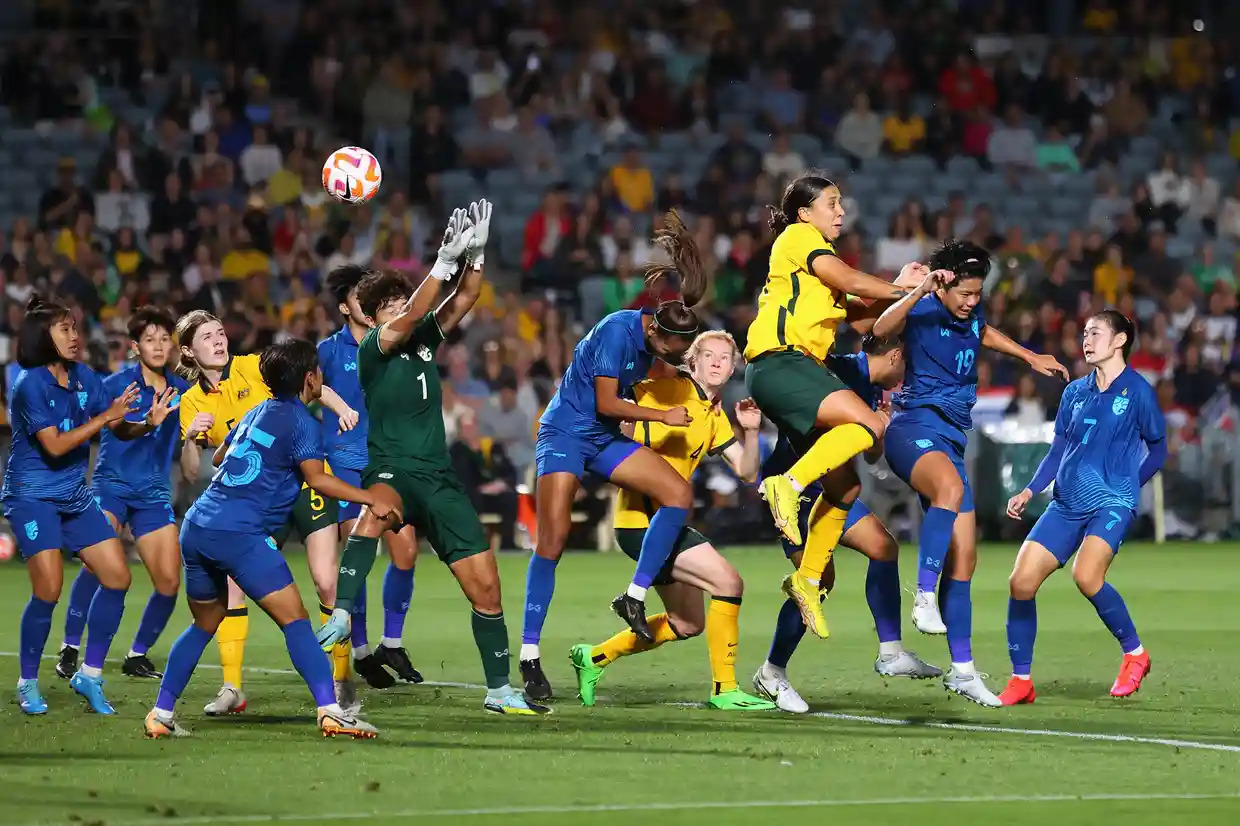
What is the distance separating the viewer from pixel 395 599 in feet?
36.6

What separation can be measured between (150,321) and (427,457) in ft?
7.31

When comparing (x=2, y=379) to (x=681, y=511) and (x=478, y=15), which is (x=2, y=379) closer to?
(x=478, y=15)

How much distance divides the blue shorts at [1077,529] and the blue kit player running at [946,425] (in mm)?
385

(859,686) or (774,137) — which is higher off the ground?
(774,137)

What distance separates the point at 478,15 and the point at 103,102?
191 inches

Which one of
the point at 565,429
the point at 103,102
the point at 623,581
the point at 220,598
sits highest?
the point at 103,102

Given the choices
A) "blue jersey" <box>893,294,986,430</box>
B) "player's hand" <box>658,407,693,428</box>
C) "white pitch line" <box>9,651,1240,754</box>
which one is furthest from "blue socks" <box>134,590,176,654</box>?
"blue jersey" <box>893,294,986,430</box>

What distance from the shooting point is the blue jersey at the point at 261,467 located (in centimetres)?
884

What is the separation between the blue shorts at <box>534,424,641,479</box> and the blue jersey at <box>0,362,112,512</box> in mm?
2339

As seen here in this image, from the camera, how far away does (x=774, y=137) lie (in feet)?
83.1

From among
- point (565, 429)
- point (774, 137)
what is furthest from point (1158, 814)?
point (774, 137)

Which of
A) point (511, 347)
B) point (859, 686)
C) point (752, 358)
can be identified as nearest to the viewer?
point (752, 358)

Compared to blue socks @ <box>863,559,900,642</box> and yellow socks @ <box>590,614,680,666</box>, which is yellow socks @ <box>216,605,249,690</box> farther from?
blue socks @ <box>863,559,900,642</box>

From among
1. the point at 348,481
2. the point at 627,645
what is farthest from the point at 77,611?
the point at 627,645
